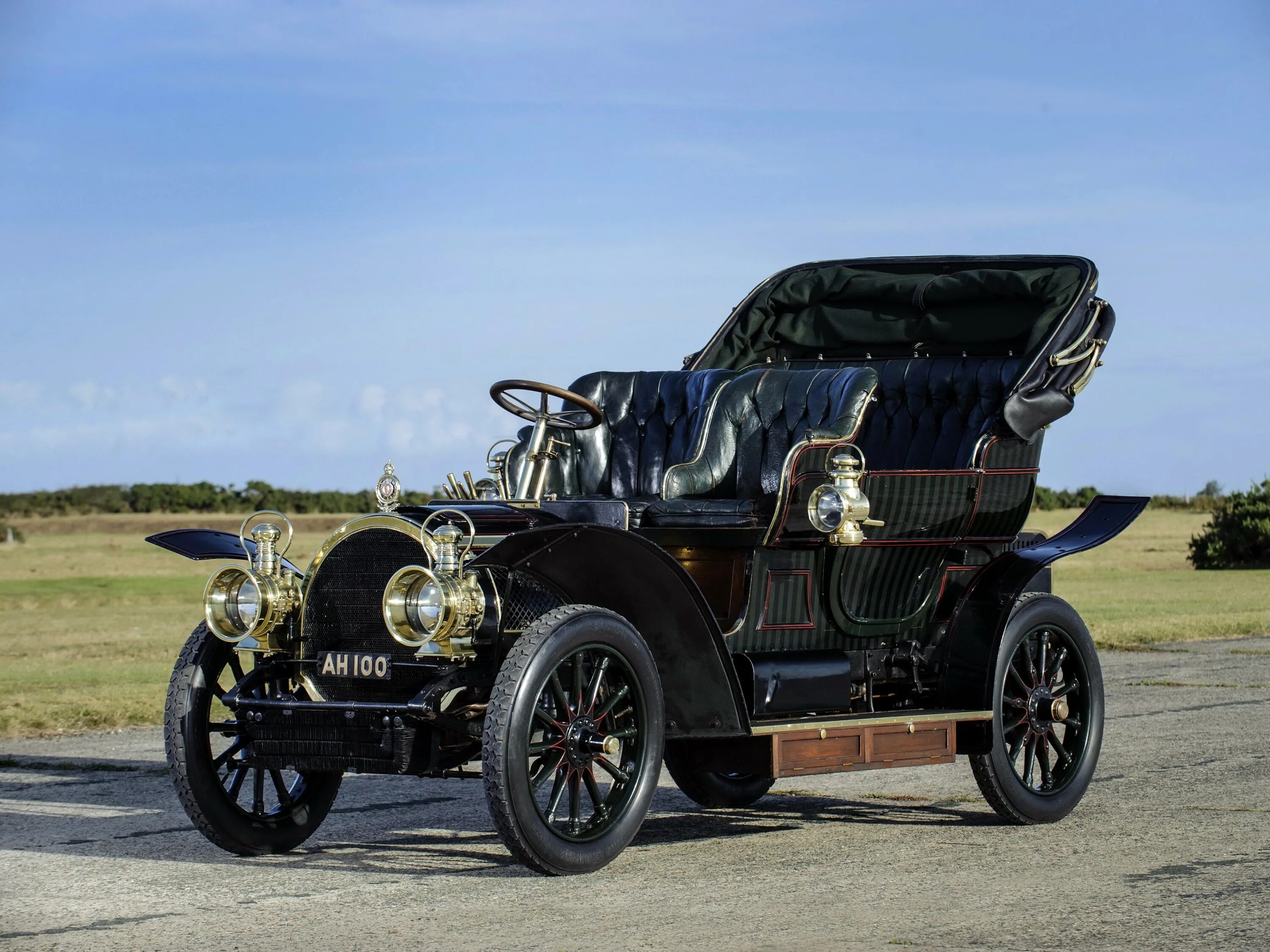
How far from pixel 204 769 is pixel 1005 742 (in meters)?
3.60

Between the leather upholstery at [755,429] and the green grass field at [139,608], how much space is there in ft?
19.3

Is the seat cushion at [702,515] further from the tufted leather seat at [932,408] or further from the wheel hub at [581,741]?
the tufted leather seat at [932,408]

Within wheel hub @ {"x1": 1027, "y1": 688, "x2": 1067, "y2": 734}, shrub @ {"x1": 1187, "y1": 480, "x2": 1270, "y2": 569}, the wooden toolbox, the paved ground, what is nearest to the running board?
the wooden toolbox

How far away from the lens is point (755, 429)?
310 inches

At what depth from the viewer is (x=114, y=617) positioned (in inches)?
927

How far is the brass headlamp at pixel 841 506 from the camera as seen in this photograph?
665 centimetres

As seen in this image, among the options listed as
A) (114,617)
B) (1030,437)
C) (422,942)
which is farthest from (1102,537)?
(114,617)

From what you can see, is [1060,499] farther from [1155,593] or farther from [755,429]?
[755,429]

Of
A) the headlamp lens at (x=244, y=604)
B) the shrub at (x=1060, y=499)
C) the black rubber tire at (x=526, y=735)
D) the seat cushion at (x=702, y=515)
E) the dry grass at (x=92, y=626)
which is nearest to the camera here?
the black rubber tire at (x=526, y=735)

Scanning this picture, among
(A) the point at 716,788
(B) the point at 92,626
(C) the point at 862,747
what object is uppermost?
(C) the point at 862,747

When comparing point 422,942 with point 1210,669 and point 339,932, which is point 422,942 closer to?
point 339,932

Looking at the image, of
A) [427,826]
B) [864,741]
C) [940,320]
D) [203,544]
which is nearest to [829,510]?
[864,741]

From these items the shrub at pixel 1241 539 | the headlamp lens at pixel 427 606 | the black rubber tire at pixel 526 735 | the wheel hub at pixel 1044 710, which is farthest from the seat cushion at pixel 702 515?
the shrub at pixel 1241 539

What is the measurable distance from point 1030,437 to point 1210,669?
790cm
